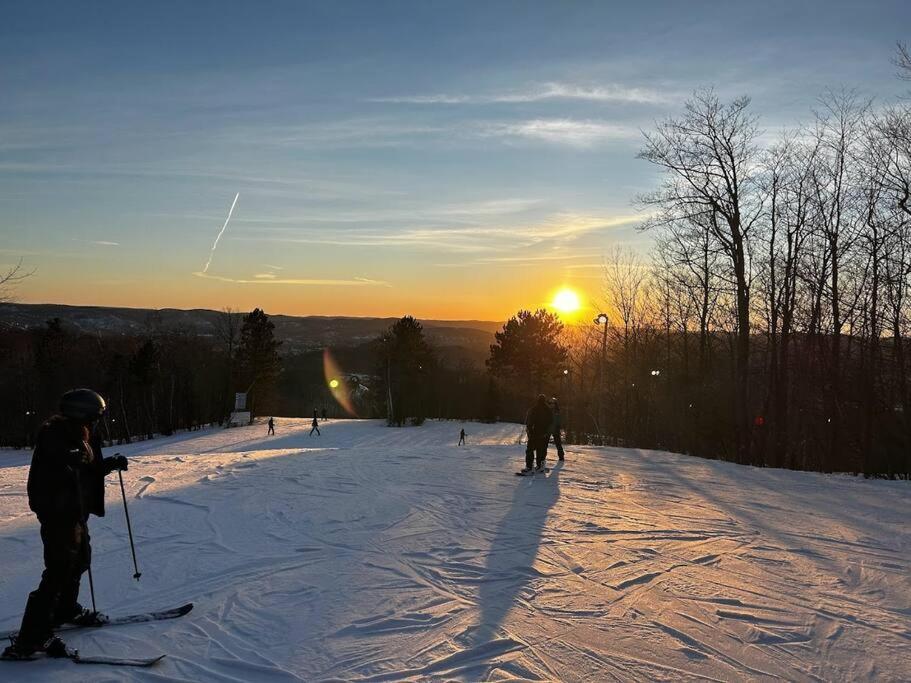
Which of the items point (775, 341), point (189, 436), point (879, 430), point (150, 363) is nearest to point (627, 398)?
point (775, 341)

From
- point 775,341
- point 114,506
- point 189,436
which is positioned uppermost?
point 775,341

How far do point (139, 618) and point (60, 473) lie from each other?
1.51 m

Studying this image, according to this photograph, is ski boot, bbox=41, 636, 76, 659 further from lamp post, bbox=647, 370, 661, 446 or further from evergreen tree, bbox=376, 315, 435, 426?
evergreen tree, bbox=376, 315, 435, 426

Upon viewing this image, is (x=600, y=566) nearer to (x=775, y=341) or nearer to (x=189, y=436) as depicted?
(x=775, y=341)

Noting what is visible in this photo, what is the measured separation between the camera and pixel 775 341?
73.3ft

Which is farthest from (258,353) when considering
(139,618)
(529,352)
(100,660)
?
(100,660)

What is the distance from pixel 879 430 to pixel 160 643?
21879mm

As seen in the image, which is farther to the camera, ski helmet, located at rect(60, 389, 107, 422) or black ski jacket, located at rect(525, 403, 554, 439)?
black ski jacket, located at rect(525, 403, 554, 439)

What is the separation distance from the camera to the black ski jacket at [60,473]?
4469 millimetres

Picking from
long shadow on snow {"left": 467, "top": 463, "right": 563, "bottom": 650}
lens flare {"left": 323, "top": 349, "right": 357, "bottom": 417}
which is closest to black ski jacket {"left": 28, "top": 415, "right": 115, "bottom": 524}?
long shadow on snow {"left": 467, "top": 463, "right": 563, "bottom": 650}

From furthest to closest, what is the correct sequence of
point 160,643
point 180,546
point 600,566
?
point 180,546
point 600,566
point 160,643

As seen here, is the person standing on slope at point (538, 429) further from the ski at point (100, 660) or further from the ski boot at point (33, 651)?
the ski boot at point (33, 651)

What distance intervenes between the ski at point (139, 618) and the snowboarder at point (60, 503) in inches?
8.9

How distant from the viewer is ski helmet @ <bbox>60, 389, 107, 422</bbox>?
4.56m
